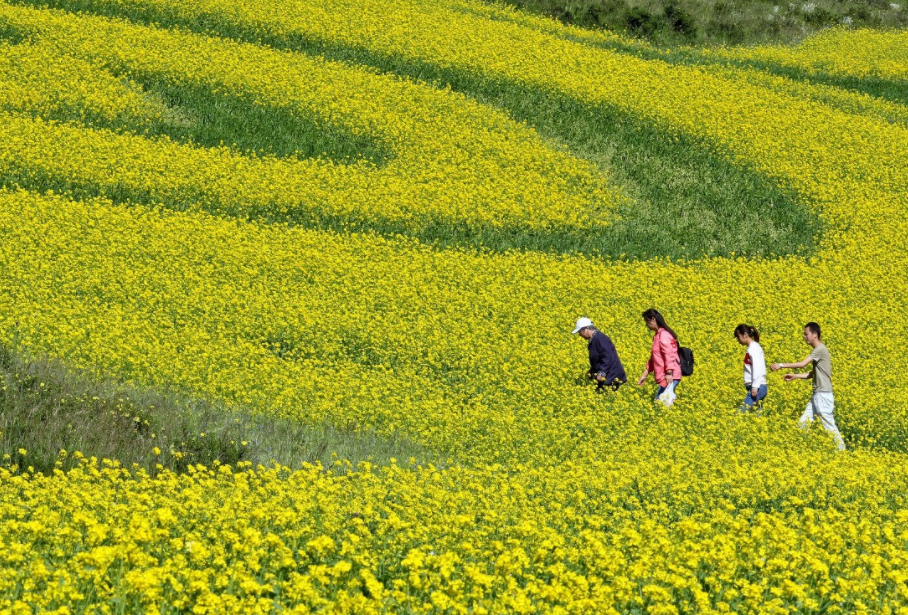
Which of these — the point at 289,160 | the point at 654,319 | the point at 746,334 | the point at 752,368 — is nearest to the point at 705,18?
the point at 289,160

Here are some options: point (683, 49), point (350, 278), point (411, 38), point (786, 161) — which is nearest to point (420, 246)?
point (350, 278)

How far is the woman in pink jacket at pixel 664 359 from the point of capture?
15.2 metres

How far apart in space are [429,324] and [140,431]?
274 inches

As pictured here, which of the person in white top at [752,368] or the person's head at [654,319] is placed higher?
the person's head at [654,319]

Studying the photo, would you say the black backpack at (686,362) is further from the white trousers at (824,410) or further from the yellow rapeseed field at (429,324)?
the white trousers at (824,410)

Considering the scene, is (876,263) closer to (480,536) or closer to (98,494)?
(480,536)

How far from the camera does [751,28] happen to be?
4869cm

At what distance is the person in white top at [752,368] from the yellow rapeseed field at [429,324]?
473mm

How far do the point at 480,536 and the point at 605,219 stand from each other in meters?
19.1

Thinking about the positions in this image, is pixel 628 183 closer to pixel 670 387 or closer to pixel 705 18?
pixel 670 387

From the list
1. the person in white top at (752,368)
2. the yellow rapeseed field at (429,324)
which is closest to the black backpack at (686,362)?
the yellow rapeseed field at (429,324)

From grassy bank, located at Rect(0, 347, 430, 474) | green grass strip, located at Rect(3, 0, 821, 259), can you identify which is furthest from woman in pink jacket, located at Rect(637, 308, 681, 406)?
green grass strip, located at Rect(3, 0, 821, 259)

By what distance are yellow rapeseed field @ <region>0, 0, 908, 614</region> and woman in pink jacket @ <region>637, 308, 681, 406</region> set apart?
1.19ft

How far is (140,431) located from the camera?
11.6 metres
